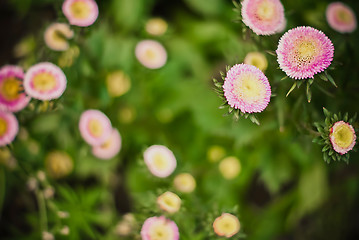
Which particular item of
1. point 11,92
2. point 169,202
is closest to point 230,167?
point 169,202

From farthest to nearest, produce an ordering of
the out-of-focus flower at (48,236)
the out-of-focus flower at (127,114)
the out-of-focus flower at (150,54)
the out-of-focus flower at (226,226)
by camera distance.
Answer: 1. the out-of-focus flower at (127,114)
2. the out-of-focus flower at (150,54)
3. the out-of-focus flower at (48,236)
4. the out-of-focus flower at (226,226)

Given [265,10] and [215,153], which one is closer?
[265,10]

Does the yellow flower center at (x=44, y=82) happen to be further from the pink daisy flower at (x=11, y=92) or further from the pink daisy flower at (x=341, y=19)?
the pink daisy flower at (x=341, y=19)

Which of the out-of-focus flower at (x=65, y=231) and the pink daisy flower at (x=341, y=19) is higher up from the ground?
the pink daisy flower at (x=341, y=19)

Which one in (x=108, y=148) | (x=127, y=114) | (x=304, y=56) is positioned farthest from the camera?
(x=127, y=114)

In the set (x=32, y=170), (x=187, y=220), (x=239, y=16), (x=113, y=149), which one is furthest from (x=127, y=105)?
(x=239, y=16)

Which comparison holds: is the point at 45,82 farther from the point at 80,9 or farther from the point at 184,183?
the point at 184,183

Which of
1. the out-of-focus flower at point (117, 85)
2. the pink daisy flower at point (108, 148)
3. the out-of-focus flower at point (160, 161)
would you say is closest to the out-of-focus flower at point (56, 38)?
the out-of-focus flower at point (117, 85)
